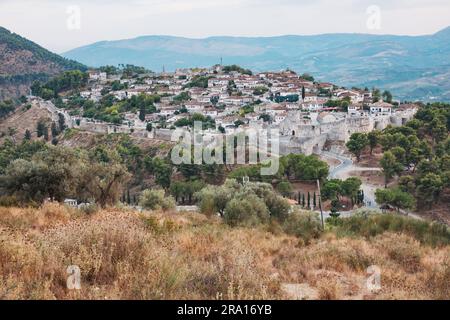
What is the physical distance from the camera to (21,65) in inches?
4678

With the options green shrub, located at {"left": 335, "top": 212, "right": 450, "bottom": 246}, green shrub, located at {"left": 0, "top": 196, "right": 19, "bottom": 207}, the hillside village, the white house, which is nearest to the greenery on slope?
the hillside village

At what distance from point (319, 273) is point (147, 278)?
2056 mm

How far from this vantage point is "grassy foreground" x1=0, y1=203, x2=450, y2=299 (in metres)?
3.83

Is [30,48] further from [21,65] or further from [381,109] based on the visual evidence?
[381,109]

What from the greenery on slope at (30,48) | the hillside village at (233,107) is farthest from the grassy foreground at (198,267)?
the greenery on slope at (30,48)

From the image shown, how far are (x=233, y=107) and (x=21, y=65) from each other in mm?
77849

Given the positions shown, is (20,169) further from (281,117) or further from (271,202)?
(281,117)

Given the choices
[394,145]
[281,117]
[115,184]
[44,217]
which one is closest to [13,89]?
[281,117]

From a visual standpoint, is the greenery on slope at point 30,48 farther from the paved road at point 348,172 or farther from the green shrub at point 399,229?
the green shrub at point 399,229

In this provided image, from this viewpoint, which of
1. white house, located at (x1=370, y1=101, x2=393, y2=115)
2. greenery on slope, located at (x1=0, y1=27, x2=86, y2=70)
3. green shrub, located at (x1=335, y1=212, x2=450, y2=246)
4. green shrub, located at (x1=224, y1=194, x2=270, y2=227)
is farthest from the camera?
greenery on slope, located at (x1=0, y1=27, x2=86, y2=70)

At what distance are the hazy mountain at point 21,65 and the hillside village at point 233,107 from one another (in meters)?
26.4

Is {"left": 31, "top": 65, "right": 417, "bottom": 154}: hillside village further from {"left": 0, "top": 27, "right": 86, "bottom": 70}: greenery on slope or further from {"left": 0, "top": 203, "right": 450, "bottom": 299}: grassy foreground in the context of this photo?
{"left": 0, "top": 27, "right": 86, "bottom": 70}: greenery on slope

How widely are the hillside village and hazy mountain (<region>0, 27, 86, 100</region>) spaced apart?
26.4 metres
